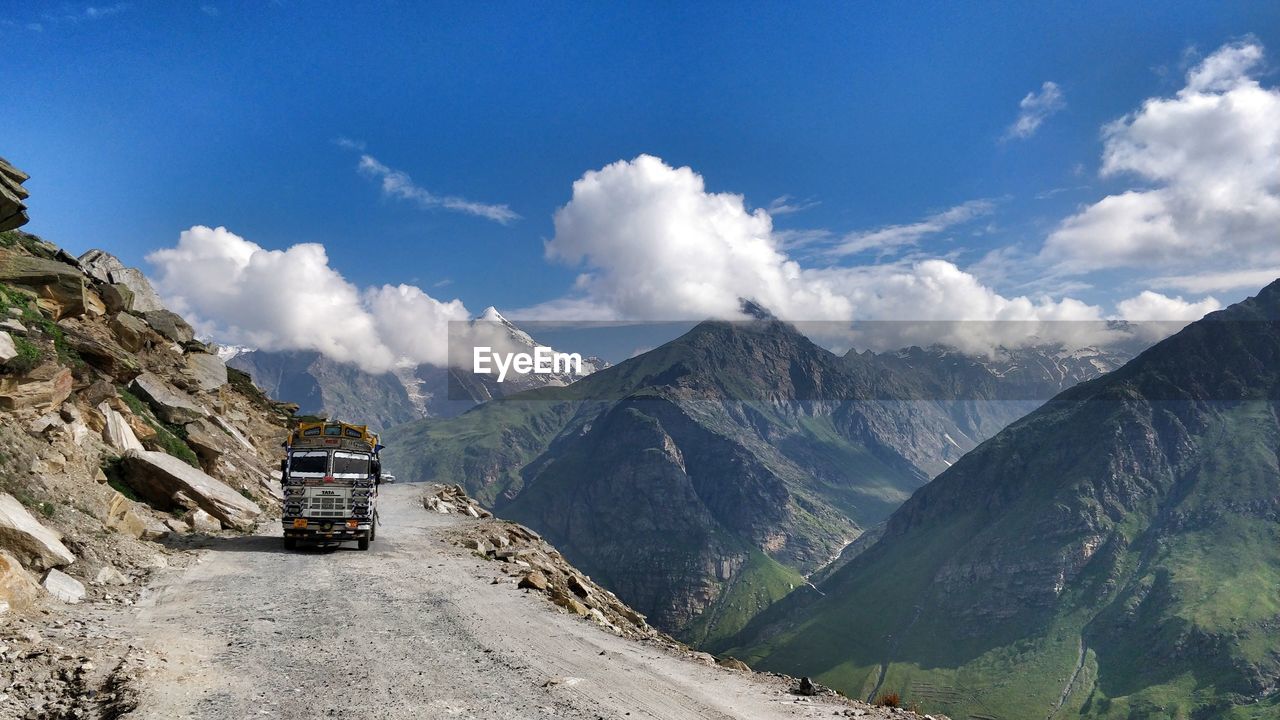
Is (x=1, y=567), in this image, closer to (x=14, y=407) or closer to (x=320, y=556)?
(x=14, y=407)

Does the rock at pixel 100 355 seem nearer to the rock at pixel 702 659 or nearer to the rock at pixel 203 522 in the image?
the rock at pixel 203 522

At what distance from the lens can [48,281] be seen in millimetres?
32438

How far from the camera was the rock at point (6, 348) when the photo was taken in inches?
910

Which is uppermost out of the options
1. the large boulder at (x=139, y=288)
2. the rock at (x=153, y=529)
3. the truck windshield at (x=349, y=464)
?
the large boulder at (x=139, y=288)

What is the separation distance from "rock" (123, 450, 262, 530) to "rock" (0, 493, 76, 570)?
11086mm

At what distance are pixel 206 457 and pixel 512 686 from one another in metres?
35.1

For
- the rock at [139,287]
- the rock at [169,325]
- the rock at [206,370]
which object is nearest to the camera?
the rock at [206,370]

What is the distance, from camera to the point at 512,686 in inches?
539

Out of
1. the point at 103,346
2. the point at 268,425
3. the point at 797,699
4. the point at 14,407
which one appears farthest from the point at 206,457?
the point at 797,699

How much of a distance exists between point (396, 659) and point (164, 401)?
35646 mm

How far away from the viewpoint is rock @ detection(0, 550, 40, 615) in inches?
569

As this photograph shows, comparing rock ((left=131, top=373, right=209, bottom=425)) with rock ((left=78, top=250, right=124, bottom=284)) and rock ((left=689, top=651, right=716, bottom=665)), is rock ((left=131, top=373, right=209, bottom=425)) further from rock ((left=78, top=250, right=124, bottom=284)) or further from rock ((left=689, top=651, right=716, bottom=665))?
rock ((left=689, top=651, right=716, bottom=665))

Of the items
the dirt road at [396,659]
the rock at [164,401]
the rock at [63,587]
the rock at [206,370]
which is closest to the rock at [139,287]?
the rock at [206,370]

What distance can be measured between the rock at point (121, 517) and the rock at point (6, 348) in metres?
5.64
